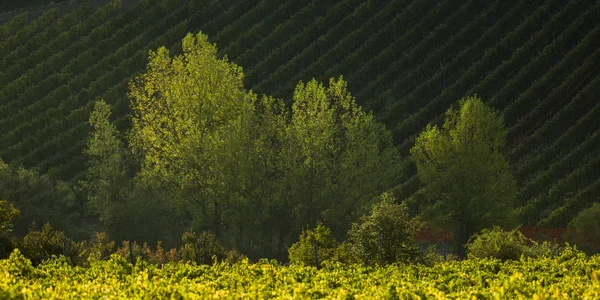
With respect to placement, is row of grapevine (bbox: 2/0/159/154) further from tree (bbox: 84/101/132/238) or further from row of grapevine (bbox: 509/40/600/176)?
row of grapevine (bbox: 509/40/600/176)

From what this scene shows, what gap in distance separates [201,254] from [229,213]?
365 inches

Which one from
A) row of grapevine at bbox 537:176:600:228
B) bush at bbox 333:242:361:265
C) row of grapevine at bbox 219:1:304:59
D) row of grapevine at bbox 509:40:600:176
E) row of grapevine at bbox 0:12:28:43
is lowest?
bush at bbox 333:242:361:265

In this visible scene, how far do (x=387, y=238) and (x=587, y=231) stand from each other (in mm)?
19375

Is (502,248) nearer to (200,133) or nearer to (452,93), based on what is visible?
(200,133)

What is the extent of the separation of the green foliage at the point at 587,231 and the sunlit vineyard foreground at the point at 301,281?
17.5 metres

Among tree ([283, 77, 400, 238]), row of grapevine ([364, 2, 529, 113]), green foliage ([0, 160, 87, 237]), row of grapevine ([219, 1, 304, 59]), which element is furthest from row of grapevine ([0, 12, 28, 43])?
tree ([283, 77, 400, 238])

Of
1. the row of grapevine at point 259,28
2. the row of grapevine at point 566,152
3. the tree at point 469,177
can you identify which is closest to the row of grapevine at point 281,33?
the row of grapevine at point 259,28

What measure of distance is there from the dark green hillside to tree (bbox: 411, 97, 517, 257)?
32.4 feet

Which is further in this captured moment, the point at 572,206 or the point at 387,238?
the point at 572,206

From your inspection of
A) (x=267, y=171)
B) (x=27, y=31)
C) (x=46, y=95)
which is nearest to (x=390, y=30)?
(x=46, y=95)

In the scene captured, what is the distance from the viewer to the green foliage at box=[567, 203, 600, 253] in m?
44.6

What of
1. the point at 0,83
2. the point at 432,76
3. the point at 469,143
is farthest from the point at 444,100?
Result: the point at 0,83

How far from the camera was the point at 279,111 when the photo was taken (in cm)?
6812

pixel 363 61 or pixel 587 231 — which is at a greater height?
pixel 363 61
